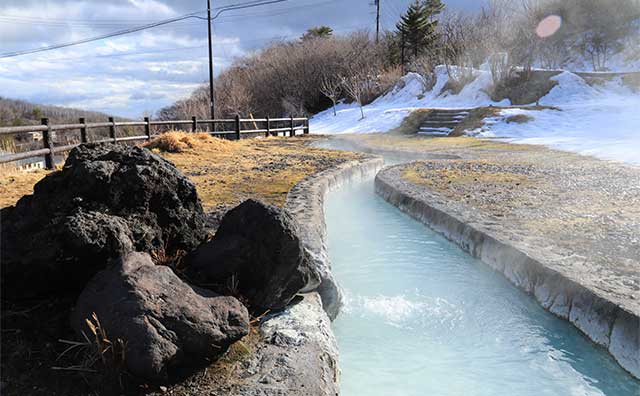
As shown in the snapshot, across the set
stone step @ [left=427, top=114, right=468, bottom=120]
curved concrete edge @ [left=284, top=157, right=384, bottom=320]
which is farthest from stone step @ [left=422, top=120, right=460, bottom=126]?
curved concrete edge @ [left=284, top=157, right=384, bottom=320]

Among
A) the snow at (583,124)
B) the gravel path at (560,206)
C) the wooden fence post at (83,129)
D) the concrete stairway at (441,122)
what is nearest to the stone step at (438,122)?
the concrete stairway at (441,122)

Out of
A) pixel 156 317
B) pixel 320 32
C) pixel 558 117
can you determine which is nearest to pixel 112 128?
pixel 156 317

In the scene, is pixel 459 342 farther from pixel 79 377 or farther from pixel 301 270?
pixel 79 377

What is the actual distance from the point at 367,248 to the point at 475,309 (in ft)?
6.58

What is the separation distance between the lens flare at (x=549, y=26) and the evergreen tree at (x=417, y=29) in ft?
35.9

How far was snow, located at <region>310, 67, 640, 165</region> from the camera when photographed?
15586 mm

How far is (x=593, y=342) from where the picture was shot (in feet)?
11.1

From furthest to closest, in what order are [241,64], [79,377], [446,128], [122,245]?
[241,64]
[446,128]
[122,245]
[79,377]

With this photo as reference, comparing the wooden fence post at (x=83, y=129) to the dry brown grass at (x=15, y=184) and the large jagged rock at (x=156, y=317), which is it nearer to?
the dry brown grass at (x=15, y=184)

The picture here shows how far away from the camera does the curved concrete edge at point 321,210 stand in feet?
12.0

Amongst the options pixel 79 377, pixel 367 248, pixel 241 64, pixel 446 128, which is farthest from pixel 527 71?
pixel 241 64

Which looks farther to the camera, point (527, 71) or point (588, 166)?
point (527, 71)

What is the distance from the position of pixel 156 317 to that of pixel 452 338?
2520mm

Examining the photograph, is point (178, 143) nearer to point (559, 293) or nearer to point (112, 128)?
point (112, 128)
